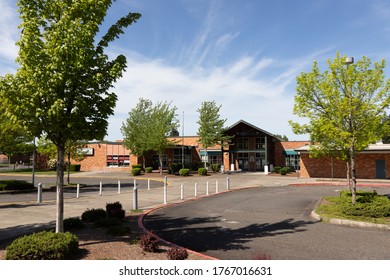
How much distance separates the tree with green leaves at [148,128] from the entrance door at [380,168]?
1050 inches

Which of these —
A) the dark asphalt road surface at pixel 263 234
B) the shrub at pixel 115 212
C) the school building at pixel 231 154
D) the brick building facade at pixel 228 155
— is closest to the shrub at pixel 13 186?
the dark asphalt road surface at pixel 263 234

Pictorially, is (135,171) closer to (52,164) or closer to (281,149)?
(52,164)

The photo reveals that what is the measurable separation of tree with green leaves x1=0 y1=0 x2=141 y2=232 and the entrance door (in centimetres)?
3564

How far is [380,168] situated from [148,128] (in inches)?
1183

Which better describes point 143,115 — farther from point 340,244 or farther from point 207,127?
point 340,244

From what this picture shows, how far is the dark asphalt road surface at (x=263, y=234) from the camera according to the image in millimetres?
8492

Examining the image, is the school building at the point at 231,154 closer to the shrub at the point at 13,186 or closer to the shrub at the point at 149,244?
the shrub at the point at 13,186

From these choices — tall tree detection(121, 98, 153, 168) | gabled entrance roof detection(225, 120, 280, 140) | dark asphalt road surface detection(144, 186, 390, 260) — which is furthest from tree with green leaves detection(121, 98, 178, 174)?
dark asphalt road surface detection(144, 186, 390, 260)

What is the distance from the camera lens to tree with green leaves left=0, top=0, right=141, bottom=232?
300 inches

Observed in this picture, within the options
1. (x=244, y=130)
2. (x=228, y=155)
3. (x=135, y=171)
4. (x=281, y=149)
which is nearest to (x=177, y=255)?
(x=135, y=171)
